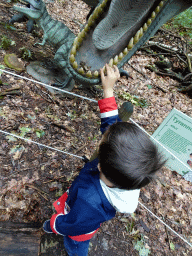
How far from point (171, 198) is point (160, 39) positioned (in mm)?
6027

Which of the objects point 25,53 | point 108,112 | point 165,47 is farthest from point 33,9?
point 165,47

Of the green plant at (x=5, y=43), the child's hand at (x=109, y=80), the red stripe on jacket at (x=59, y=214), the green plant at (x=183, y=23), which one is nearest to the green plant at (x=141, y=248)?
the red stripe on jacket at (x=59, y=214)

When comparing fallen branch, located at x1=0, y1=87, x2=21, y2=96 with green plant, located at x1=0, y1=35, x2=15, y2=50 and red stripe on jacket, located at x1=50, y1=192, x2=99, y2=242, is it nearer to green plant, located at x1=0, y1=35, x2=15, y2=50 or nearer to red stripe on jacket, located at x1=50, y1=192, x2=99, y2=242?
green plant, located at x1=0, y1=35, x2=15, y2=50

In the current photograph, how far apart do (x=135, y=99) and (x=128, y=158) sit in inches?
140

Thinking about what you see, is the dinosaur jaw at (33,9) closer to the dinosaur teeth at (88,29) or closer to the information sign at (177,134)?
the dinosaur teeth at (88,29)

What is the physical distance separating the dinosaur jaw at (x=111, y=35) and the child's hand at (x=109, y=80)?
0.15 metres

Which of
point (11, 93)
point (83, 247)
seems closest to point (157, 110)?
point (11, 93)

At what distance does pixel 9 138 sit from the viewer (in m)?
2.33

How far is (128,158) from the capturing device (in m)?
1.02

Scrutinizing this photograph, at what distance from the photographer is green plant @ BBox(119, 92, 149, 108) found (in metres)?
4.17

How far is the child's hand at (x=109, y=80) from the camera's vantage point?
171cm

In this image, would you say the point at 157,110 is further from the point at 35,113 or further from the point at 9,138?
the point at 9,138

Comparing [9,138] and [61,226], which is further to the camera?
[9,138]

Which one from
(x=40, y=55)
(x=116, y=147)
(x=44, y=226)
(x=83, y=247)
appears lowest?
(x=44, y=226)
